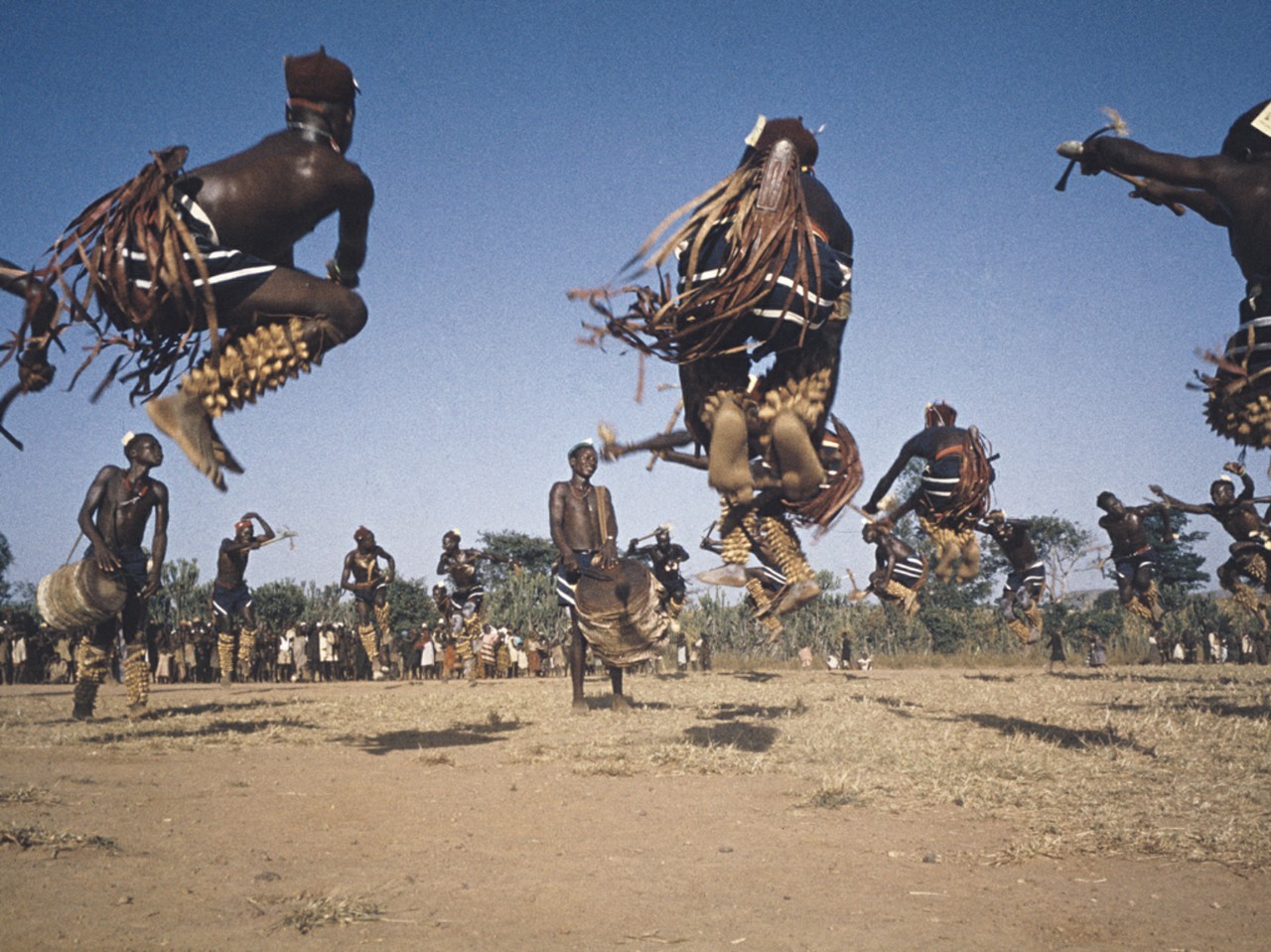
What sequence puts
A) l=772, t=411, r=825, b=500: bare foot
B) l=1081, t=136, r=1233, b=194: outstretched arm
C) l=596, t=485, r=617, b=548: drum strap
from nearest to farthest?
l=772, t=411, r=825, b=500: bare foot → l=1081, t=136, r=1233, b=194: outstretched arm → l=596, t=485, r=617, b=548: drum strap

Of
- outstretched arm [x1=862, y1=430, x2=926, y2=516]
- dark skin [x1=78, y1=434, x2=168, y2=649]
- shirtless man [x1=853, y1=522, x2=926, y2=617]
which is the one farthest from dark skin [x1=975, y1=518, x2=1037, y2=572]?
dark skin [x1=78, y1=434, x2=168, y2=649]

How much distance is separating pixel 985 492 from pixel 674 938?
761cm

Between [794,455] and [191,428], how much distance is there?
2.14 metres

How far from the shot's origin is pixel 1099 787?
475cm

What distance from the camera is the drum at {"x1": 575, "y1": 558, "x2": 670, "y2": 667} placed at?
27.3ft

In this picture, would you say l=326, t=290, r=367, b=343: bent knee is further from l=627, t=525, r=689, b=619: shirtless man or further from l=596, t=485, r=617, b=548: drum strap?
l=627, t=525, r=689, b=619: shirtless man

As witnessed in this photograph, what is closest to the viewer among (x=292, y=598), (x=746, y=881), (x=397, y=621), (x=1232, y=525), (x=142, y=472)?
(x=746, y=881)

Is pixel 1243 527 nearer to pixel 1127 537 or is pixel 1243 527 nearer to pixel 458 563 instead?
pixel 1127 537

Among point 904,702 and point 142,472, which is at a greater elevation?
point 142,472

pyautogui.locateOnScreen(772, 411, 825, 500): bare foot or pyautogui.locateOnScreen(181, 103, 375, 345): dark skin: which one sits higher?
pyautogui.locateOnScreen(181, 103, 375, 345): dark skin

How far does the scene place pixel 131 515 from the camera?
8.38 metres

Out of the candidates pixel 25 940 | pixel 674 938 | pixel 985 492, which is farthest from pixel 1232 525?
pixel 25 940

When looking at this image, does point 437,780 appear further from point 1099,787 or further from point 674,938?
point 1099,787

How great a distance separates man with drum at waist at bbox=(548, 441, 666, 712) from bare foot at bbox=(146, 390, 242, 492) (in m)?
5.58
